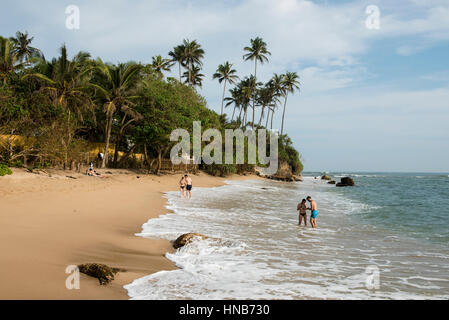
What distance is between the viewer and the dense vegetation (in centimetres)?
1808

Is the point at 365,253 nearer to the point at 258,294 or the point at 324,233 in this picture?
the point at 324,233

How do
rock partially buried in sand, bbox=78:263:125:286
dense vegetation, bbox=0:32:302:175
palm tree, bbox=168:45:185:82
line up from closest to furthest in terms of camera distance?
1. rock partially buried in sand, bbox=78:263:125:286
2. dense vegetation, bbox=0:32:302:175
3. palm tree, bbox=168:45:185:82

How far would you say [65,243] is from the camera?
567cm

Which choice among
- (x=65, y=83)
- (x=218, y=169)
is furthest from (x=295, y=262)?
(x=218, y=169)

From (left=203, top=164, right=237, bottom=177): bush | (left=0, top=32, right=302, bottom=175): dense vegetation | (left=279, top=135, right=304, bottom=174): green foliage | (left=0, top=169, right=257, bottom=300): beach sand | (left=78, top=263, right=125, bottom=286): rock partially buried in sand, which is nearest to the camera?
(left=0, top=169, right=257, bottom=300): beach sand

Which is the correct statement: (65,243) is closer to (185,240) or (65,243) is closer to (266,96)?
(185,240)

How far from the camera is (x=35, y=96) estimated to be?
19.5 m

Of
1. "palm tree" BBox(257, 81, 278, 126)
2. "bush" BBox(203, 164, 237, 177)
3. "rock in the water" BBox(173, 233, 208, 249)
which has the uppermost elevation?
"palm tree" BBox(257, 81, 278, 126)

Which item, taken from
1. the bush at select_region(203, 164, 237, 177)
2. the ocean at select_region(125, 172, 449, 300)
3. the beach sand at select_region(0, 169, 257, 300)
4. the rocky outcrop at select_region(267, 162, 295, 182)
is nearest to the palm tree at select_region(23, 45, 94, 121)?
the beach sand at select_region(0, 169, 257, 300)

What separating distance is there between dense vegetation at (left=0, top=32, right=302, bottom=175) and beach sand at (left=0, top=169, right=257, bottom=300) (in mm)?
7850

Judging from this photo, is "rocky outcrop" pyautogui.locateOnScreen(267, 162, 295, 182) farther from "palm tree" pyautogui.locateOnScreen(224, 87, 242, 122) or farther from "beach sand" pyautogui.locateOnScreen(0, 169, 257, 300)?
"beach sand" pyautogui.locateOnScreen(0, 169, 257, 300)

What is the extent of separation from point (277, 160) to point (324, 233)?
4654 centimetres

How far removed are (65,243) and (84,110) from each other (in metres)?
20.6

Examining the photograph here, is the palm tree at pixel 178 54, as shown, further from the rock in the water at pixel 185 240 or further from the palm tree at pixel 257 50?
the rock in the water at pixel 185 240
